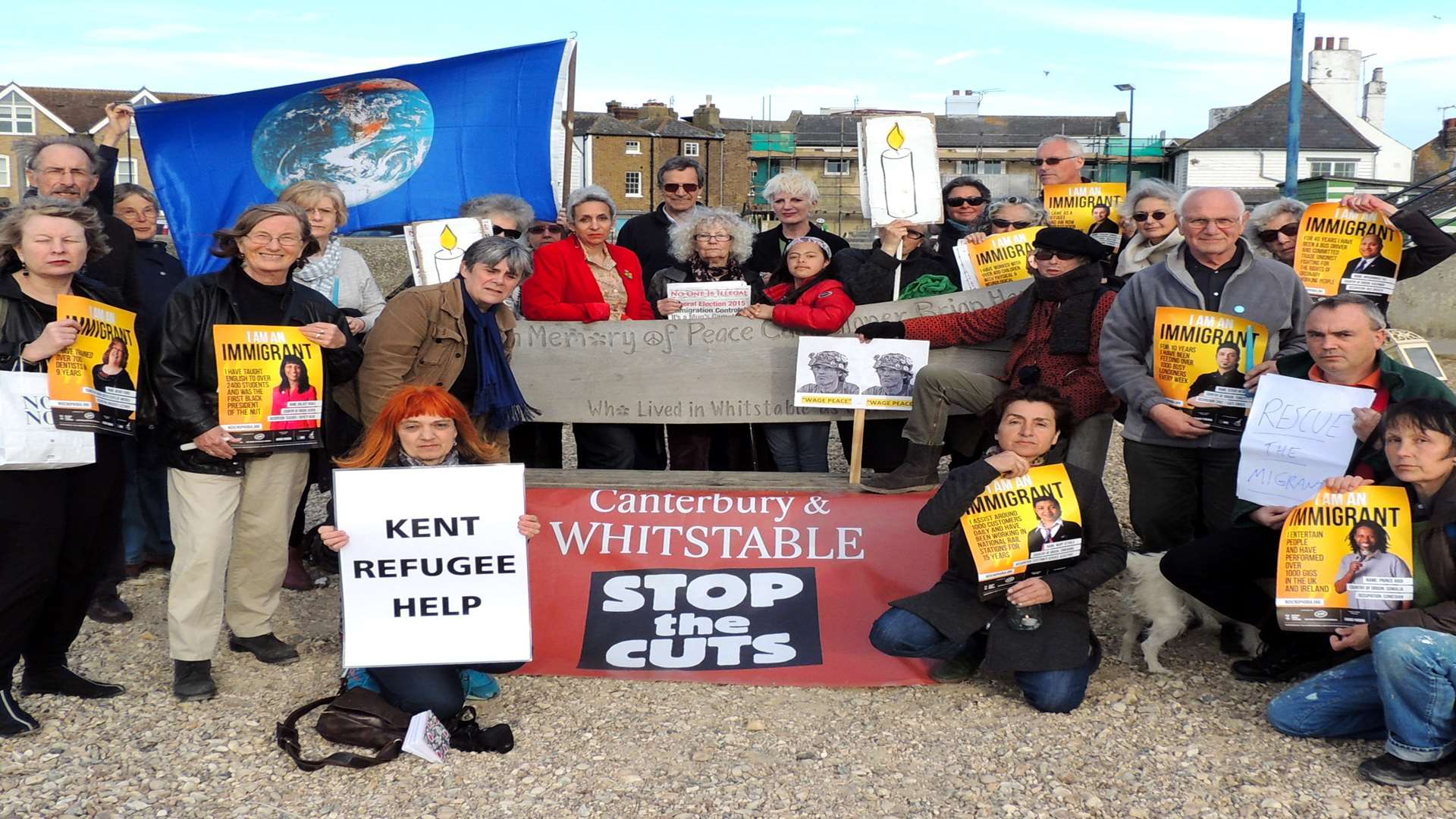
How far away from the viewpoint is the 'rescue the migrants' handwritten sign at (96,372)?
441 cm

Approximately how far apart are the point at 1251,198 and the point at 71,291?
160 ft

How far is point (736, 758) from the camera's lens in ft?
14.3

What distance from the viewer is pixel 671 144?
60.2 metres

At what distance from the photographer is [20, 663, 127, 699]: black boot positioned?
4.91m

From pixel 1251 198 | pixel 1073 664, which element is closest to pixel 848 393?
pixel 1073 664

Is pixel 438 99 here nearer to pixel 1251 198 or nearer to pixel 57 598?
pixel 57 598

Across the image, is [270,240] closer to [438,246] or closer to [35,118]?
[438,246]

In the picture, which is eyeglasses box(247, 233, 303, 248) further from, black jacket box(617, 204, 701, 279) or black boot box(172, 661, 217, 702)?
black jacket box(617, 204, 701, 279)

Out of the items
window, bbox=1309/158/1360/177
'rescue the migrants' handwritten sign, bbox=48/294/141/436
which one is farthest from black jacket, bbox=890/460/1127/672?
window, bbox=1309/158/1360/177

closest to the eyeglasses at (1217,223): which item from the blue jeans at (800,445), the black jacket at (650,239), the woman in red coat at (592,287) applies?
the blue jeans at (800,445)

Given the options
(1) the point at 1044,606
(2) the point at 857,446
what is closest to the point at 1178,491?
(1) the point at 1044,606

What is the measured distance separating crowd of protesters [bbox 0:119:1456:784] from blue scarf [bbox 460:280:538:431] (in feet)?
0.05

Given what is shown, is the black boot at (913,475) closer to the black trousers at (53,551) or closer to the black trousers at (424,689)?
the black trousers at (424,689)

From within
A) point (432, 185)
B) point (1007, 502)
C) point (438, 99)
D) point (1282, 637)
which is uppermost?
point (438, 99)
